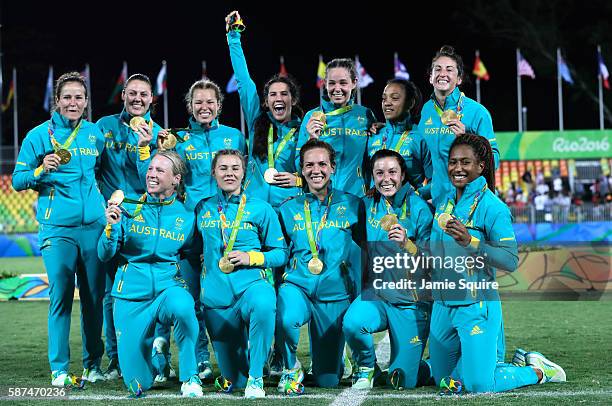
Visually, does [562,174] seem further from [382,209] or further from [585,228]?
[382,209]

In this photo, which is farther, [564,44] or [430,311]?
[564,44]

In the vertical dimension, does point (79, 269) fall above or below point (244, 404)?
above

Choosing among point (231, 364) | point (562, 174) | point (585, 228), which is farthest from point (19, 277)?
point (562, 174)

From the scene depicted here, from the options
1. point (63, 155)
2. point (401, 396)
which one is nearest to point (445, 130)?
point (401, 396)

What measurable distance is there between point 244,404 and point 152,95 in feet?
8.35

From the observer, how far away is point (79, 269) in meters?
6.50

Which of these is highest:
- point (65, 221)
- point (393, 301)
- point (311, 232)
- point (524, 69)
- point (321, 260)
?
Result: point (524, 69)

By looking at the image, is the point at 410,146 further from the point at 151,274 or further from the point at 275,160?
the point at 151,274

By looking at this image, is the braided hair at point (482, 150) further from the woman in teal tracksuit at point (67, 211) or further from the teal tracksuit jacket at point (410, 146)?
the woman in teal tracksuit at point (67, 211)

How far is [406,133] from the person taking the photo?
6.53 meters

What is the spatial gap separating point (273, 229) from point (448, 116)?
1.37m

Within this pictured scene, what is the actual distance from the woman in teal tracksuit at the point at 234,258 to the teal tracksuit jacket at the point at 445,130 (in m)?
1.17

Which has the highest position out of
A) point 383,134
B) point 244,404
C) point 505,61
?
point 505,61

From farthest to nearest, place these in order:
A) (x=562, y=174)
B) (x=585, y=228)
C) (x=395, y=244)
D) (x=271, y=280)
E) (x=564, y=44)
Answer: (x=564, y=44) < (x=562, y=174) < (x=585, y=228) < (x=271, y=280) < (x=395, y=244)
